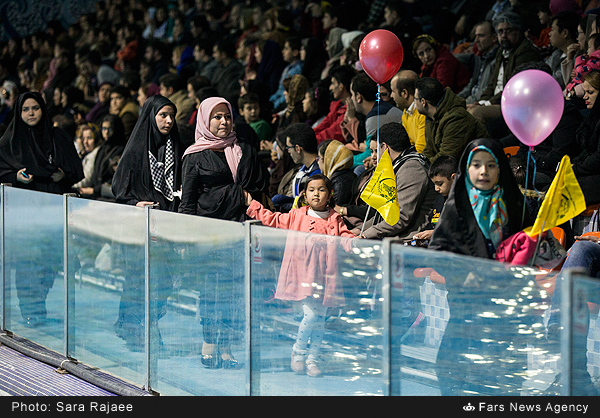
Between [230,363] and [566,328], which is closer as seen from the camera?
[566,328]

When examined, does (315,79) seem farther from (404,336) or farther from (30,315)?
(404,336)

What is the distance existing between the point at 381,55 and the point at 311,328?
3.17m

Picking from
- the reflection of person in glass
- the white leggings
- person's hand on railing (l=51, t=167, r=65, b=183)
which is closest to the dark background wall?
the reflection of person in glass

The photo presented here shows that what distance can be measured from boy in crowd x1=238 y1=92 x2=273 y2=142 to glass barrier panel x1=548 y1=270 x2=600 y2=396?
564 centimetres

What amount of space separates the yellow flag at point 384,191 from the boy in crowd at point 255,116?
3.68 metres

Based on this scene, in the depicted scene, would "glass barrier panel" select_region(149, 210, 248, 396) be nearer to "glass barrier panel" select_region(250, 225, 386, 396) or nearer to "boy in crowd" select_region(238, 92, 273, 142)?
"glass barrier panel" select_region(250, 225, 386, 396)

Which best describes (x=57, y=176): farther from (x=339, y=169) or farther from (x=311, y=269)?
(x=311, y=269)

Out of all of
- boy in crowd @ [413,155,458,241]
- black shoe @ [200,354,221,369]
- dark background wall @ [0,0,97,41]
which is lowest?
black shoe @ [200,354,221,369]

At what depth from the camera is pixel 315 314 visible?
11.3 ft

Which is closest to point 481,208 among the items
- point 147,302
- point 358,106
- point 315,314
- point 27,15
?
point 315,314

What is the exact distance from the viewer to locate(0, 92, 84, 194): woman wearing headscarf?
663 centimetres

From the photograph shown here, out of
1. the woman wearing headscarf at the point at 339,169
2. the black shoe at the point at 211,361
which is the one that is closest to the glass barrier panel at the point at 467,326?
the black shoe at the point at 211,361

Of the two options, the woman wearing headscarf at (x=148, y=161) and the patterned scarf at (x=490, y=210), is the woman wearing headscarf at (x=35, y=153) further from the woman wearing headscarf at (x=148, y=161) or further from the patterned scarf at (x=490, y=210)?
the patterned scarf at (x=490, y=210)

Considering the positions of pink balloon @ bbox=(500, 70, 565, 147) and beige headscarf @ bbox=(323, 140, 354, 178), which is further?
beige headscarf @ bbox=(323, 140, 354, 178)
